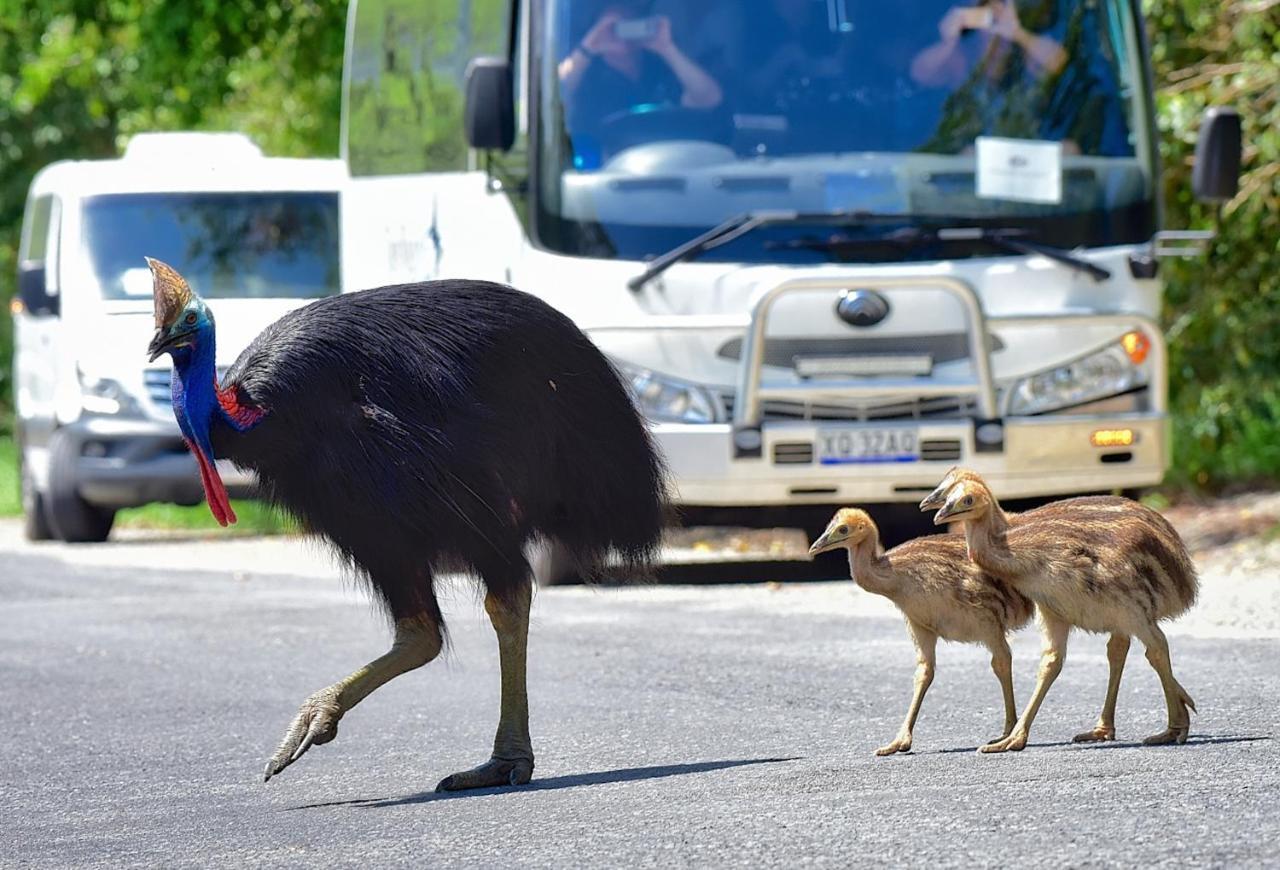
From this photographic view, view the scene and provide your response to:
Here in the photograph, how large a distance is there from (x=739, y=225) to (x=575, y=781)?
534cm

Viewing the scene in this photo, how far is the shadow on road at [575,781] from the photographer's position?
646 cm

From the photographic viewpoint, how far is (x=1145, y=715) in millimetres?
7434

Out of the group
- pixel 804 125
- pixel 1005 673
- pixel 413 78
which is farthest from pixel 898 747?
pixel 413 78

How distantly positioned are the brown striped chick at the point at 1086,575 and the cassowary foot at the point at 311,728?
1634mm

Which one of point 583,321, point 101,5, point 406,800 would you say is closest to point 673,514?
point 406,800

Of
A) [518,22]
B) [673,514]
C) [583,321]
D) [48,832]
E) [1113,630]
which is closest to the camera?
[48,832]

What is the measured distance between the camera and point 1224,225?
605 inches

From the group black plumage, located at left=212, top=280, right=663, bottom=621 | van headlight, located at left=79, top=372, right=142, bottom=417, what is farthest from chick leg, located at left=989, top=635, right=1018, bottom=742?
van headlight, located at left=79, top=372, right=142, bottom=417

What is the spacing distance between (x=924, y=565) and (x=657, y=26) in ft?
18.4

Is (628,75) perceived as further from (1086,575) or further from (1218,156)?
(1086,575)

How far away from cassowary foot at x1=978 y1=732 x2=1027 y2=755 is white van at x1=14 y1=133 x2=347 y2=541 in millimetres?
8906

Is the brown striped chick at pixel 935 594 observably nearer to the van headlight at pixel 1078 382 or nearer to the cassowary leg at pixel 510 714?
the cassowary leg at pixel 510 714

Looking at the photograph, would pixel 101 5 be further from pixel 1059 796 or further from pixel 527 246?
pixel 1059 796

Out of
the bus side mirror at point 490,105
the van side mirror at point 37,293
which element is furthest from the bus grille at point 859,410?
the van side mirror at point 37,293
